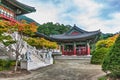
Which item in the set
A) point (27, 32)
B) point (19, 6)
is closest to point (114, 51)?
point (27, 32)

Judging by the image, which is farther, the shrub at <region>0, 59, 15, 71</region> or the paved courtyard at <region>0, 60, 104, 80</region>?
the shrub at <region>0, 59, 15, 71</region>

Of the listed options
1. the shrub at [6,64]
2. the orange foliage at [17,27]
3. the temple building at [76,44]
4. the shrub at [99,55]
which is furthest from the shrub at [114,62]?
the temple building at [76,44]

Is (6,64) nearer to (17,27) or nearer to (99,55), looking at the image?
(17,27)

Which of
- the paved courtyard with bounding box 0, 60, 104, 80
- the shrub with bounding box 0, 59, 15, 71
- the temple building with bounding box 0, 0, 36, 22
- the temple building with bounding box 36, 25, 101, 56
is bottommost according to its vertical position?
the paved courtyard with bounding box 0, 60, 104, 80

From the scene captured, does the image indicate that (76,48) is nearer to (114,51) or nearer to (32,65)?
(32,65)

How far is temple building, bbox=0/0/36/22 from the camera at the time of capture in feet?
86.9

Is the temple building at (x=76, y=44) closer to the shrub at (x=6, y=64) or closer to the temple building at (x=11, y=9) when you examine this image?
the temple building at (x=11, y=9)

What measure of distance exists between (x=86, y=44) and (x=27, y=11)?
46.3 ft

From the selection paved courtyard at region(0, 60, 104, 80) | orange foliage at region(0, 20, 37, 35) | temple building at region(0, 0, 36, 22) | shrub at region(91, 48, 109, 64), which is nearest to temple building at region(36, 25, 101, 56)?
temple building at region(0, 0, 36, 22)

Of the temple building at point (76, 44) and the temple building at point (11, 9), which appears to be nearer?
the temple building at point (11, 9)

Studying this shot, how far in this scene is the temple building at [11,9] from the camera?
86.9 feet

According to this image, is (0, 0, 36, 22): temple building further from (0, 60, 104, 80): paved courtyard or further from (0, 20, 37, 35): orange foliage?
(0, 60, 104, 80): paved courtyard

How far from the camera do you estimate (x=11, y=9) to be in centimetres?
2934

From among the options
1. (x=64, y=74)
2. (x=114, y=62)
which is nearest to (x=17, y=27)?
(x=64, y=74)
